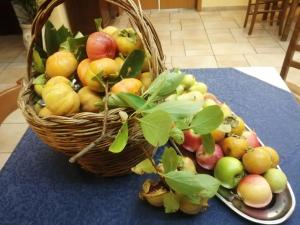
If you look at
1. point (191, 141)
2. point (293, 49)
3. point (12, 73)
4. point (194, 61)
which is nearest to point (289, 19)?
point (194, 61)

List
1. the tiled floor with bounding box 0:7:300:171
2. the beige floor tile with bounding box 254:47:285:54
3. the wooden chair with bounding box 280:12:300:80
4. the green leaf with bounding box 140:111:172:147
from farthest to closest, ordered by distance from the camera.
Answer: the beige floor tile with bounding box 254:47:285:54
the tiled floor with bounding box 0:7:300:171
the wooden chair with bounding box 280:12:300:80
the green leaf with bounding box 140:111:172:147

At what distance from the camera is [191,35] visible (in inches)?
120

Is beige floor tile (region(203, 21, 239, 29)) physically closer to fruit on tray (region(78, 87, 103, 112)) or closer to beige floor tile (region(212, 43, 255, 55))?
beige floor tile (region(212, 43, 255, 55))

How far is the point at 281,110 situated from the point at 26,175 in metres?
0.72

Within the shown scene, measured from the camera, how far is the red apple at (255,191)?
498 mm

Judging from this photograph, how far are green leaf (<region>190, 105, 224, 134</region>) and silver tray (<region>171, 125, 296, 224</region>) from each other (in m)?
0.18

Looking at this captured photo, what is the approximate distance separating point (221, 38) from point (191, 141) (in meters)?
2.59

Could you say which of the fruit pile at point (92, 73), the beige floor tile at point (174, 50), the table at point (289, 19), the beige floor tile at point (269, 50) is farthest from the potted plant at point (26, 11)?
the table at point (289, 19)

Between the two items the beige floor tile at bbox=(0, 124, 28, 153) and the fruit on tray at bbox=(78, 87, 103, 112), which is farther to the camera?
the beige floor tile at bbox=(0, 124, 28, 153)

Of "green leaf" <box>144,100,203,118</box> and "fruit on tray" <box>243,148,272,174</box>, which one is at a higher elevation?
"green leaf" <box>144,100,203,118</box>

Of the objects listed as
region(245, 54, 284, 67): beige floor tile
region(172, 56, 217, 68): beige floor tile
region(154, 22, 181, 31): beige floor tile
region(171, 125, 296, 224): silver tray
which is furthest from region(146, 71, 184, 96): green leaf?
region(154, 22, 181, 31): beige floor tile

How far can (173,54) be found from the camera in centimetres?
266

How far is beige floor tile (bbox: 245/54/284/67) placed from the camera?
2.43m

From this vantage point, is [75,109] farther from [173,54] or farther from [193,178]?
[173,54]
